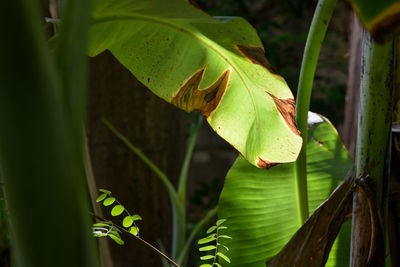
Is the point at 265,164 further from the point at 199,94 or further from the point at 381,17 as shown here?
the point at 381,17

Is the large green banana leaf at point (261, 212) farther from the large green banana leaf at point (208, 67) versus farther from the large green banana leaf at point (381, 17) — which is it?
the large green banana leaf at point (381, 17)

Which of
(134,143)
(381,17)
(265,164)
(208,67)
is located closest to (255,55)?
(208,67)

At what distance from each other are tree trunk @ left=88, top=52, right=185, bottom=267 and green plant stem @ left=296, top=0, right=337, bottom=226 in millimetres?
738

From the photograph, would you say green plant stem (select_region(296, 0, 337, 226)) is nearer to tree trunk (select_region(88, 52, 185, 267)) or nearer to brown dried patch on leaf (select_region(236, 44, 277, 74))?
brown dried patch on leaf (select_region(236, 44, 277, 74))

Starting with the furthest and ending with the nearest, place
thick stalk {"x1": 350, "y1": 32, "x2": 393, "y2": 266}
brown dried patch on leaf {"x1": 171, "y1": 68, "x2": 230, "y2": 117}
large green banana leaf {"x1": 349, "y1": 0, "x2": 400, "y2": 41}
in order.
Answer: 1. brown dried patch on leaf {"x1": 171, "y1": 68, "x2": 230, "y2": 117}
2. thick stalk {"x1": 350, "y1": 32, "x2": 393, "y2": 266}
3. large green banana leaf {"x1": 349, "y1": 0, "x2": 400, "y2": 41}

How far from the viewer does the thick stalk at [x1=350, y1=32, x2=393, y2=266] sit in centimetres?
42

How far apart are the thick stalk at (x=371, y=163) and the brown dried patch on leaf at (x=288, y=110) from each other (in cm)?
7

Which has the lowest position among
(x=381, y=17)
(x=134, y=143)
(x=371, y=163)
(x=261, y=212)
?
(x=134, y=143)

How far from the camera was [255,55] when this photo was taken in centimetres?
56

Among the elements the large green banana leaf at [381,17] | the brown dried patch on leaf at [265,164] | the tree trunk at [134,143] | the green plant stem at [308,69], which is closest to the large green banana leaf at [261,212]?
the green plant stem at [308,69]

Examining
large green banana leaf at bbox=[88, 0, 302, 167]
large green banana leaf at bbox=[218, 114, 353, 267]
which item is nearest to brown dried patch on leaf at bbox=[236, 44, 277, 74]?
large green banana leaf at bbox=[88, 0, 302, 167]

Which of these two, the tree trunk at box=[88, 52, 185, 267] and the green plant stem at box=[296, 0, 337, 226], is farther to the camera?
the tree trunk at box=[88, 52, 185, 267]

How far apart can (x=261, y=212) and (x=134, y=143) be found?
28.7 inches

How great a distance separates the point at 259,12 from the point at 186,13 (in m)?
1.69
